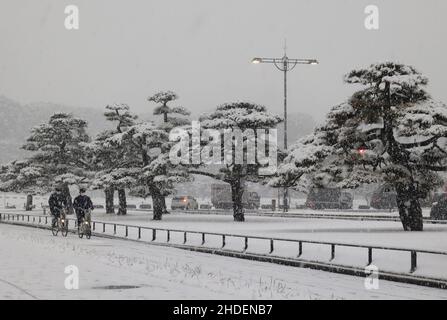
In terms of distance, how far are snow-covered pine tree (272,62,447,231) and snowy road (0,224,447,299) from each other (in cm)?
1228

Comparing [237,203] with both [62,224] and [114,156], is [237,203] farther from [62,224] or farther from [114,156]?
[62,224]

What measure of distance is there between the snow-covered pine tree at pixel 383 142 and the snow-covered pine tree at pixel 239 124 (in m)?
9.93

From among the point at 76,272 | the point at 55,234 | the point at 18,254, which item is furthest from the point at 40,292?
the point at 55,234

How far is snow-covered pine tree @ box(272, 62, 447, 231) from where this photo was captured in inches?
1204

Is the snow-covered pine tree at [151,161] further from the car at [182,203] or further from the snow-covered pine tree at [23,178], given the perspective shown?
the car at [182,203]

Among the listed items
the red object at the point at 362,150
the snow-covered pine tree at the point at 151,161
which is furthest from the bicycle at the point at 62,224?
the snow-covered pine tree at the point at 151,161

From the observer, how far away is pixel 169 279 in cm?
1454

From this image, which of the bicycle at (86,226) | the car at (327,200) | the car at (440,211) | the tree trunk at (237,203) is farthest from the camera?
the car at (327,200)

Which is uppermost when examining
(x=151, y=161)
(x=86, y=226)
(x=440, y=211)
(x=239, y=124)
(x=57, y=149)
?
(x=239, y=124)

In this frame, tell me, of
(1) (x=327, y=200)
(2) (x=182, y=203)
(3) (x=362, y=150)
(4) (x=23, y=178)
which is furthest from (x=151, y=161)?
(1) (x=327, y=200)

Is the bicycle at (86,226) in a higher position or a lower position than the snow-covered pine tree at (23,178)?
lower

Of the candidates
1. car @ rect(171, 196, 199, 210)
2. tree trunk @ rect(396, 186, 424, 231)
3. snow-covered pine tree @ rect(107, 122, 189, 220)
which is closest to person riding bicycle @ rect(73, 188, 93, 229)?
tree trunk @ rect(396, 186, 424, 231)

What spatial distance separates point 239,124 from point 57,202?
16851 millimetres

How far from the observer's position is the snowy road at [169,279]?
40.6ft
